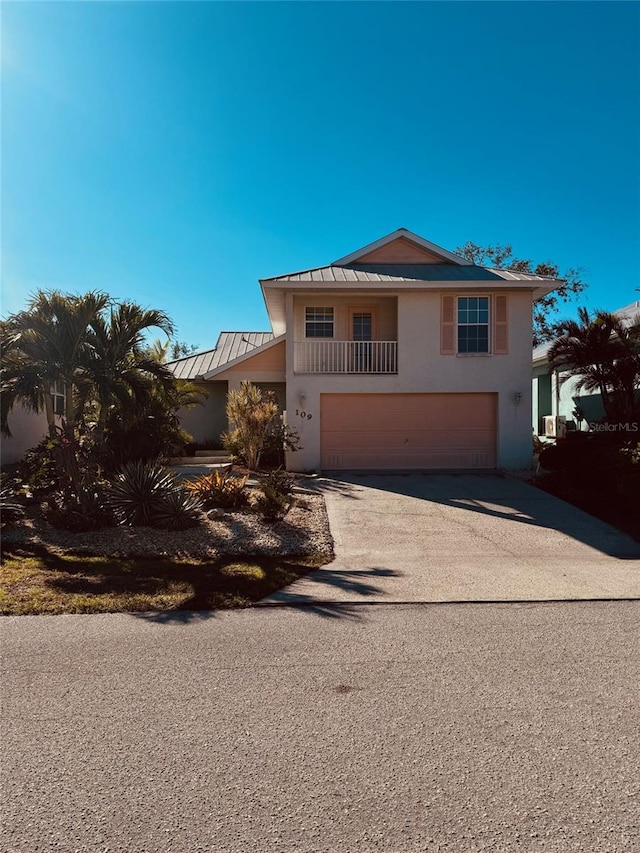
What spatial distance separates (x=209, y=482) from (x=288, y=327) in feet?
21.0

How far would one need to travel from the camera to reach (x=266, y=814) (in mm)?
2385

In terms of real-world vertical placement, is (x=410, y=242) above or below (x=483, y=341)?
above

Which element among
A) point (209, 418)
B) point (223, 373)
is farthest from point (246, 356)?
point (209, 418)

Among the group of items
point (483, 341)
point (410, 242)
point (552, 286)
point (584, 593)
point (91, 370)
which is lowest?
point (584, 593)

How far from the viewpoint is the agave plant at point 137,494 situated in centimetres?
869

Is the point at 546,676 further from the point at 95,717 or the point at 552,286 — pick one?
the point at 552,286

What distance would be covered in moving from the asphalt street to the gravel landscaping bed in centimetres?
277

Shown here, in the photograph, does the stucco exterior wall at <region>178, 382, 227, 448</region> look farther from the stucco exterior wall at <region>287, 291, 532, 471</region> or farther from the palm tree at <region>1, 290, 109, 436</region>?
the palm tree at <region>1, 290, 109, 436</region>

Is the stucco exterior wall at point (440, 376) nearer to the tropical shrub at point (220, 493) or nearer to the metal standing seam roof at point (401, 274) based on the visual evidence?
the metal standing seam roof at point (401, 274)

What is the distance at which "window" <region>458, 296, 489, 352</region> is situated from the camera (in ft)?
50.6

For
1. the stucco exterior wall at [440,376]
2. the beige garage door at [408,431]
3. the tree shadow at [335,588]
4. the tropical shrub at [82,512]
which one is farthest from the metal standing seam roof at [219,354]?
the tree shadow at [335,588]

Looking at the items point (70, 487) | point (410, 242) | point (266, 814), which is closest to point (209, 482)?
point (70, 487)

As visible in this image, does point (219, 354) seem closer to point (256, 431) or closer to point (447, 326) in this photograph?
point (256, 431)

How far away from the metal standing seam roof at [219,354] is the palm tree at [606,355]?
9683 millimetres
